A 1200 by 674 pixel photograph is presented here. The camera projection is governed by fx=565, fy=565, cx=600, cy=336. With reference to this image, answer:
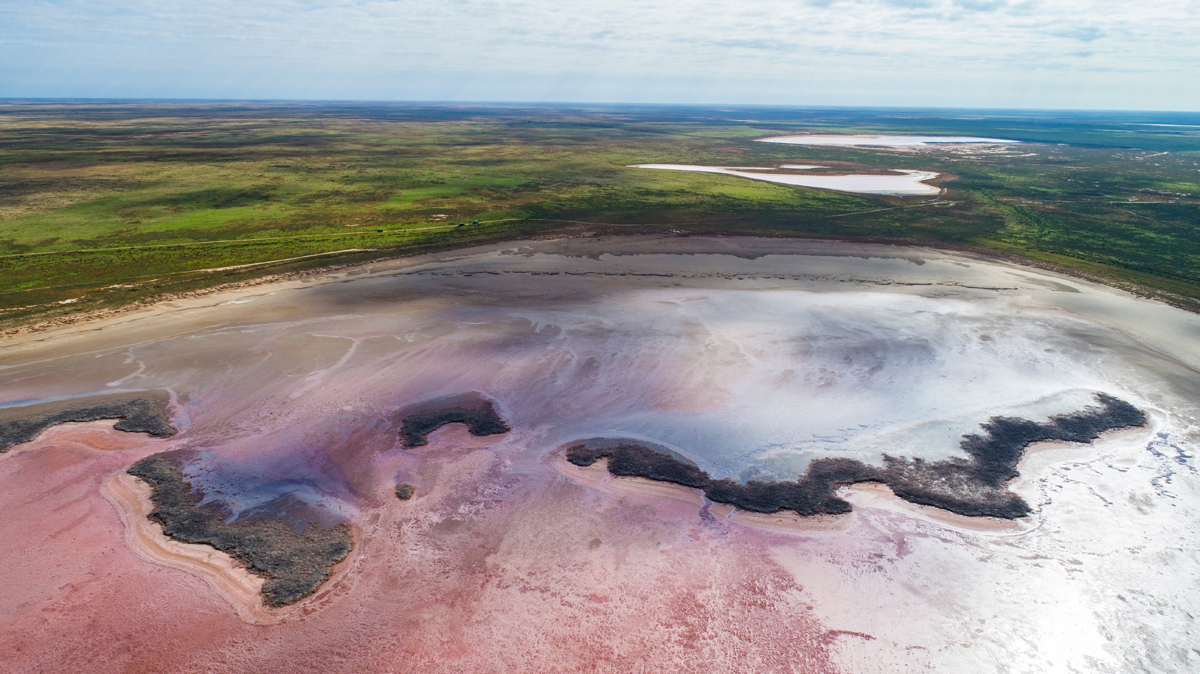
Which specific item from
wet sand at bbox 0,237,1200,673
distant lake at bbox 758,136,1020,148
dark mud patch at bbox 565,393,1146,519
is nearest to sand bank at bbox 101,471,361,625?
wet sand at bbox 0,237,1200,673

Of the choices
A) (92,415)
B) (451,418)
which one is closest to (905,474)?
(451,418)

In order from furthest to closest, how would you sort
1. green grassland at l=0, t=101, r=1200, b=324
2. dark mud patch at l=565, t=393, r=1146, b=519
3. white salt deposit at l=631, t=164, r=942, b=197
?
white salt deposit at l=631, t=164, r=942, b=197
green grassland at l=0, t=101, r=1200, b=324
dark mud patch at l=565, t=393, r=1146, b=519

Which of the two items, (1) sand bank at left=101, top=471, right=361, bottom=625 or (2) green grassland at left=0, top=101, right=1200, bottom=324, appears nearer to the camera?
Answer: (1) sand bank at left=101, top=471, right=361, bottom=625

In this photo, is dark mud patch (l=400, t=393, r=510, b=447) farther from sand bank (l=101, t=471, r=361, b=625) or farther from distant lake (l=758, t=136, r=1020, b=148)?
distant lake (l=758, t=136, r=1020, b=148)

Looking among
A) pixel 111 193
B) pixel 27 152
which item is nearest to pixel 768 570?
pixel 111 193

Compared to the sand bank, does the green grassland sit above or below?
above

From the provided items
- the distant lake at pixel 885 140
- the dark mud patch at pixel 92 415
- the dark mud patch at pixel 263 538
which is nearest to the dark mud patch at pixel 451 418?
the dark mud patch at pixel 263 538
